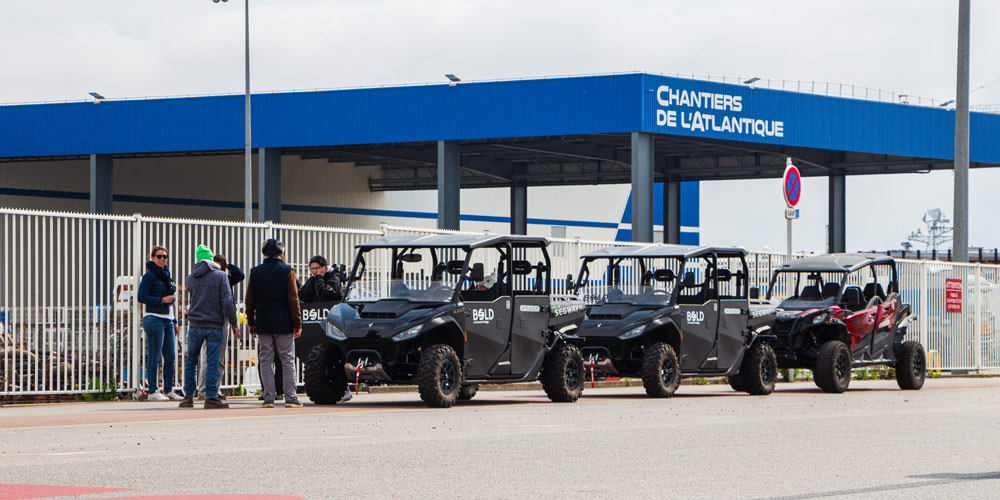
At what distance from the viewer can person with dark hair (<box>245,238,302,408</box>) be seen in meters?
15.4

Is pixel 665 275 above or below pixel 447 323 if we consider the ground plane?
above

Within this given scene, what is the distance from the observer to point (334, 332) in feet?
51.3

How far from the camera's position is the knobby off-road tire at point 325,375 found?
52.1 feet

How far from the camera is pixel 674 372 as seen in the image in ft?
61.4

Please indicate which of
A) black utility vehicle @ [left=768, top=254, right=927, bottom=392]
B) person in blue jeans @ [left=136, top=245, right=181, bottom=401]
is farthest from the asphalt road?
black utility vehicle @ [left=768, top=254, right=927, bottom=392]

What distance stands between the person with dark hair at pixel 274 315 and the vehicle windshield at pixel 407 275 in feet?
3.48

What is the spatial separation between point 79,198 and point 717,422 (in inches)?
1701

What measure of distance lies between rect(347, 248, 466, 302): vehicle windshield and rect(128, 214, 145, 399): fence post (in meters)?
2.64

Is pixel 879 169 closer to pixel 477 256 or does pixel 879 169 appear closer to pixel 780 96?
pixel 780 96

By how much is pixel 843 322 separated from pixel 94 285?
35.4ft

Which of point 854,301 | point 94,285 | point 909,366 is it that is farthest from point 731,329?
point 94,285

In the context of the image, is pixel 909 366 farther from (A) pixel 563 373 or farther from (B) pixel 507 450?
(B) pixel 507 450

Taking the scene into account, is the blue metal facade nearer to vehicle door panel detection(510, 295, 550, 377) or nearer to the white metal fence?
the white metal fence

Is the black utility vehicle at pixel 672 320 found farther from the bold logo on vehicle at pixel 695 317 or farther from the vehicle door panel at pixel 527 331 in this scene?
the vehicle door panel at pixel 527 331
